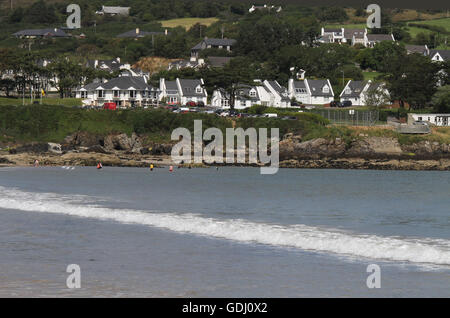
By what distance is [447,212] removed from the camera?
4381 cm

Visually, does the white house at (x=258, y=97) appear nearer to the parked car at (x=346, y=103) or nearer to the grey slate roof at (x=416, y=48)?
the parked car at (x=346, y=103)

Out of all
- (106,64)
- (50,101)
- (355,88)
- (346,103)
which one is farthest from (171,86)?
(106,64)

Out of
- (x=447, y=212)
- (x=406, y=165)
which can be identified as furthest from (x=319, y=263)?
(x=406, y=165)

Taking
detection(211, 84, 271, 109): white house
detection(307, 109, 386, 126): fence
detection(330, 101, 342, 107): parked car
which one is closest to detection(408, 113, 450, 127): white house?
detection(307, 109, 386, 126): fence

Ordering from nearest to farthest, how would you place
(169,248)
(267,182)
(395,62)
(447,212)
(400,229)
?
(169,248) < (400,229) < (447,212) < (267,182) < (395,62)

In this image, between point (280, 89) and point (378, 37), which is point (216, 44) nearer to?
point (378, 37)

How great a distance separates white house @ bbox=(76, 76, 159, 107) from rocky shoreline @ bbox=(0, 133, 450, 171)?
32764 mm

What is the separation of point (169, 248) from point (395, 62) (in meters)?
93.6

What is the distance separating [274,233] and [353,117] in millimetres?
69851

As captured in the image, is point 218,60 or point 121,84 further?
point 218,60

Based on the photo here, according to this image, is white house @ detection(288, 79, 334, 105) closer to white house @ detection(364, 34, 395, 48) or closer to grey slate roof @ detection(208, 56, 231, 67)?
grey slate roof @ detection(208, 56, 231, 67)

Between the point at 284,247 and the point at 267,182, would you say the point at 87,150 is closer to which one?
the point at 267,182

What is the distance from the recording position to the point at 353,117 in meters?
98.8

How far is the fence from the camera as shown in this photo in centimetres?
9316
